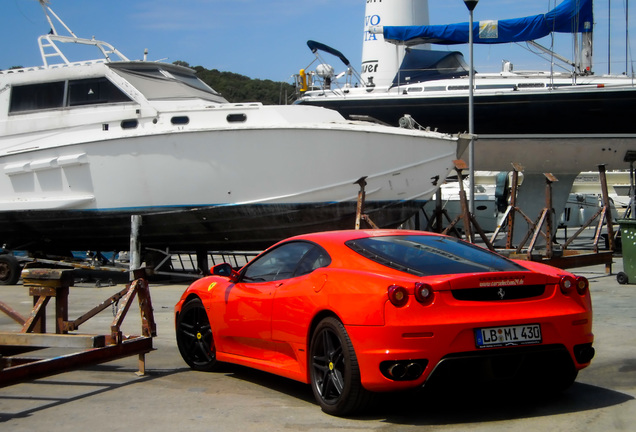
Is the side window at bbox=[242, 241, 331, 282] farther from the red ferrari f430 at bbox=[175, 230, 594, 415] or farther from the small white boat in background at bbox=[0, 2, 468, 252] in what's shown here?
the small white boat in background at bbox=[0, 2, 468, 252]

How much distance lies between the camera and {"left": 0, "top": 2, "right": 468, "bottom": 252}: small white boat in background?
1479 centimetres

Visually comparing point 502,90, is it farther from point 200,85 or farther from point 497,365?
point 497,365

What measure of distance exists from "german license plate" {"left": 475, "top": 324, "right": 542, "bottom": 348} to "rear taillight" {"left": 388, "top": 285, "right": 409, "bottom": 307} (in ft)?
1.65

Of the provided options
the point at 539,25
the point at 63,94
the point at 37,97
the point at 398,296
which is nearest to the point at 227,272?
the point at 398,296

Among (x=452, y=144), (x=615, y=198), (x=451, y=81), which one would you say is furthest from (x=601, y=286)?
(x=615, y=198)

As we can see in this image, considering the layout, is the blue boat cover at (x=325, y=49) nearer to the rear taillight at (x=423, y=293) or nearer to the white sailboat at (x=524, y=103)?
the white sailboat at (x=524, y=103)

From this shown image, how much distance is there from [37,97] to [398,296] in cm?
1311

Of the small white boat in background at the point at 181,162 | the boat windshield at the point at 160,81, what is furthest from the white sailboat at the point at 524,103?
the boat windshield at the point at 160,81

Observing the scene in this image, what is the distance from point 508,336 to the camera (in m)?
5.10

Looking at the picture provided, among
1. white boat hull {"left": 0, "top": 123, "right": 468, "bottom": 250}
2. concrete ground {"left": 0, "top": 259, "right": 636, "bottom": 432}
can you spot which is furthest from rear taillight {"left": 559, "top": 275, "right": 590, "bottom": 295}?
white boat hull {"left": 0, "top": 123, "right": 468, "bottom": 250}

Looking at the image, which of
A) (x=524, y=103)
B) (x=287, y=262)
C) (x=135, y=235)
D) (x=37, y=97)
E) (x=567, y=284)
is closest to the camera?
(x=567, y=284)

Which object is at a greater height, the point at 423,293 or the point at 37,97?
the point at 37,97

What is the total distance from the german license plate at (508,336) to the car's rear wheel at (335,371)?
0.82 metres

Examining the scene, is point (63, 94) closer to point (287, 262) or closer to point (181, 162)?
point (181, 162)
